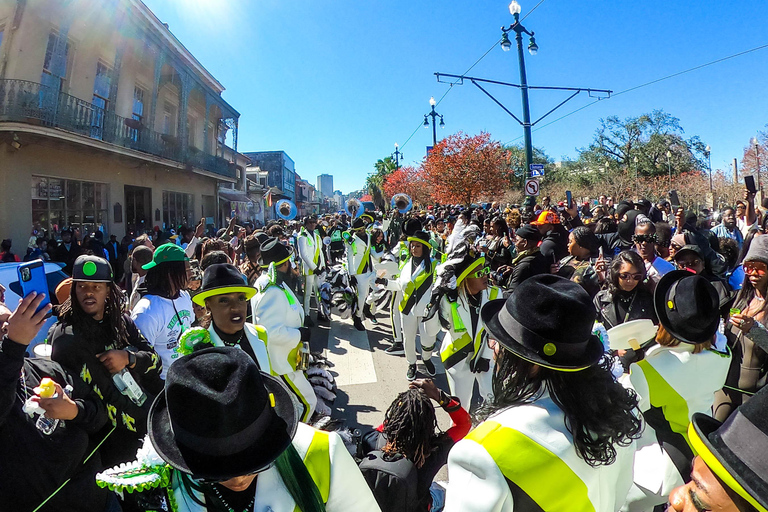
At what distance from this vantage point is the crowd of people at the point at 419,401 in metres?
1.21

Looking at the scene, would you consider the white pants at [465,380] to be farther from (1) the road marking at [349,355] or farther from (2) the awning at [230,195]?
(2) the awning at [230,195]

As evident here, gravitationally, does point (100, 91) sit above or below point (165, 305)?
above

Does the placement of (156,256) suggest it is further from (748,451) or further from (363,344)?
(363,344)

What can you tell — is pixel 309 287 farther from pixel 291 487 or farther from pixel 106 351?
pixel 291 487

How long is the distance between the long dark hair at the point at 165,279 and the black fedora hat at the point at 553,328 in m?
2.85

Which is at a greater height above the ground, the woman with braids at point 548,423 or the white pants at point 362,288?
the woman with braids at point 548,423

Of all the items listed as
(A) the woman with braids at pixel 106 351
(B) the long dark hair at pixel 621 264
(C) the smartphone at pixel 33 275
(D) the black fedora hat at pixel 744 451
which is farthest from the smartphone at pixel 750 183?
(C) the smartphone at pixel 33 275

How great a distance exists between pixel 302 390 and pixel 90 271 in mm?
1726

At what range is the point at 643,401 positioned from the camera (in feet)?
7.38

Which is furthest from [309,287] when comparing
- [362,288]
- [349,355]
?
[349,355]

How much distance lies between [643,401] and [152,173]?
20.1m

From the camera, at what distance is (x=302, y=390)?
3.43 meters

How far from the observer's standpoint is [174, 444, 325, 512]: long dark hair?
1.35m

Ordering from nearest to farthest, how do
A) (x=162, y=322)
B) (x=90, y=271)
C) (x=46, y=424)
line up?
(x=46, y=424)
(x=90, y=271)
(x=162, y=322)
